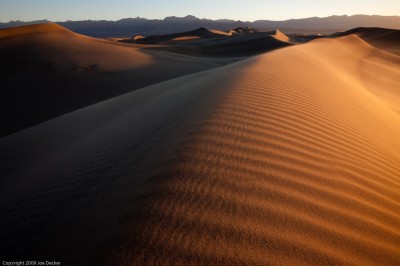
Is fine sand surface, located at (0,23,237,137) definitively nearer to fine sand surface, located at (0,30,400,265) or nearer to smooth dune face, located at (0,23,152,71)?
smooth dune face, located at (0,23,152,71)

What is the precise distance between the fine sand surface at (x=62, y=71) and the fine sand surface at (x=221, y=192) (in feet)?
18.5

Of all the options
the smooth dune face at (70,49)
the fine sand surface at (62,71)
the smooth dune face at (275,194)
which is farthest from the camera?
the smooth dune face at (70,49)

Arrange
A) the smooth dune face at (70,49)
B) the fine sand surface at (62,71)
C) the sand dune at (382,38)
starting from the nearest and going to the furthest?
the fine sand surface at (62,71)
the smooth dune face at (70,49)
the sand dune at (382,38)

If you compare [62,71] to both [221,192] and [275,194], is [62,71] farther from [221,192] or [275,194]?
[275,194]

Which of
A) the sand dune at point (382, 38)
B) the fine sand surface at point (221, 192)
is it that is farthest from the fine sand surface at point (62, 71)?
the sand dune at point (382, 38)

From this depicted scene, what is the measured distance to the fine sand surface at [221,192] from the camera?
5.18ft

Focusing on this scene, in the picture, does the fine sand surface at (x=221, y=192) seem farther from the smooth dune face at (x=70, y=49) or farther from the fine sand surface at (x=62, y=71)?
the smooth dune face at (x=70, y=49)

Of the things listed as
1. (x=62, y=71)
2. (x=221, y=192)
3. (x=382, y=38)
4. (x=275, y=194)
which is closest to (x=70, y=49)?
(x=62, y=71)

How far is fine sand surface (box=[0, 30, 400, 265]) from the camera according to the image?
1578 millimetres

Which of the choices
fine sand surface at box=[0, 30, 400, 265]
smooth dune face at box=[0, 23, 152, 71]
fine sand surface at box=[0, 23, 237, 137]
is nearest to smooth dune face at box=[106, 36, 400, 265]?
fine sand surface at box=[0, 30, 400, 265]

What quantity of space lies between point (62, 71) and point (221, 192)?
11.1 meters

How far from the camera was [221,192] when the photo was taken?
1962 mm

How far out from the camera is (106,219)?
1790 mm

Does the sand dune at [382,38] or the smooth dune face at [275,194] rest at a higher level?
the sand dune at [382,38]
